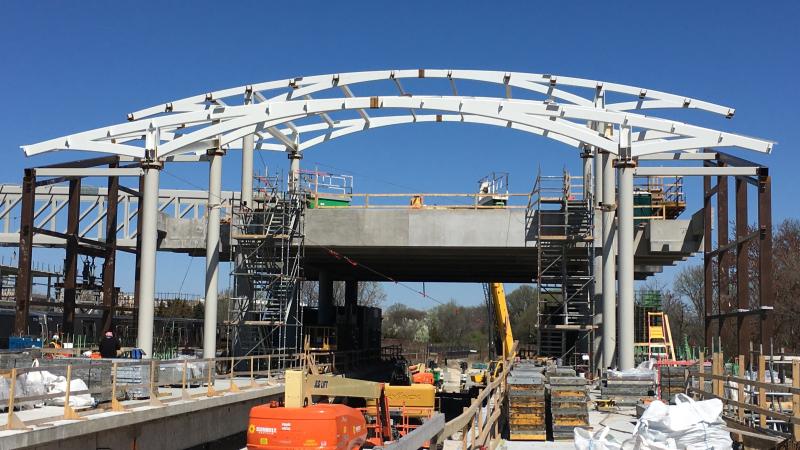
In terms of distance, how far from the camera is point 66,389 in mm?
17875

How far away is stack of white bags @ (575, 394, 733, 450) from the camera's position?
14.5 meters

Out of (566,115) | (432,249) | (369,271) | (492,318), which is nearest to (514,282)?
(492,318)

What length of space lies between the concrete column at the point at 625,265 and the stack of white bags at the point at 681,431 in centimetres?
1744

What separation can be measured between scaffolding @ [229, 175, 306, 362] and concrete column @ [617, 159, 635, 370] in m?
13.2

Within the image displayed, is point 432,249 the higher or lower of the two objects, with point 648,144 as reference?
lower

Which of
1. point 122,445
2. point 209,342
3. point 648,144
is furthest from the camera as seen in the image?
point 209,342

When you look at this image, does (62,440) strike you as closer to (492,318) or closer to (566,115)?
(566,115)

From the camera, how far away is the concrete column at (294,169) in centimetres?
3897

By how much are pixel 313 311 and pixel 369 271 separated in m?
3.88

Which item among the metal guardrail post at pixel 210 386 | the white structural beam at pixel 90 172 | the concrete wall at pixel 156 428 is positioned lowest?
the concrete wall at pixel 156 428

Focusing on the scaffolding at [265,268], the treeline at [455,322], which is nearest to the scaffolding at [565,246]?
the scaffolding at [265,268]

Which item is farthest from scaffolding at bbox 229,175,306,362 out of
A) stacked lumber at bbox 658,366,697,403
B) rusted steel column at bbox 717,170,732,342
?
rusted steel column at bbox 717,170,732,342

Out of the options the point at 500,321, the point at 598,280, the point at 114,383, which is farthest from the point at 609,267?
the point at 114,383

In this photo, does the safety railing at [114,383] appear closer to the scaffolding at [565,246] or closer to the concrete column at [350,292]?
the scaffolding at [565,246]
